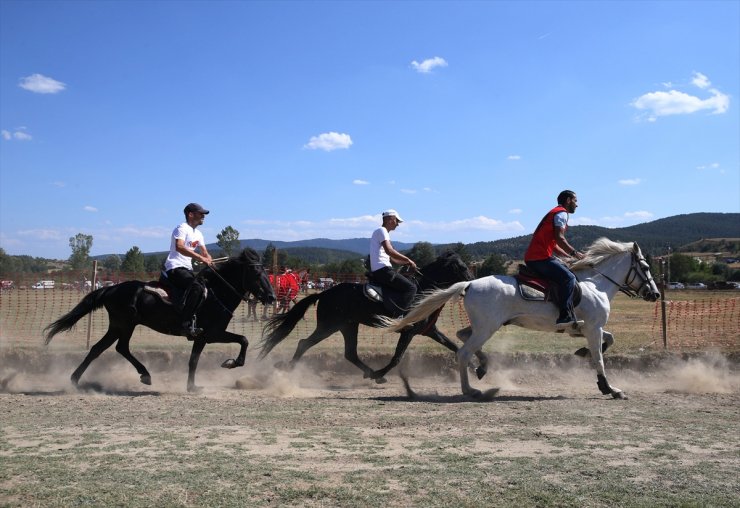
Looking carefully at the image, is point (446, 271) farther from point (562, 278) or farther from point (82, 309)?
point (82, 309)

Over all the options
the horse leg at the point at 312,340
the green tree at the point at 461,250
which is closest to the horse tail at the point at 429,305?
the horse leg at the point at 312,340

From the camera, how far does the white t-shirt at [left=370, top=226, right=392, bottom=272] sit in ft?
36.3

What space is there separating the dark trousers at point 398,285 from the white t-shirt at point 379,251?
103mm

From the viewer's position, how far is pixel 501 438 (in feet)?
23.3

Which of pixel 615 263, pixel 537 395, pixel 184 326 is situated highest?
pixel 615 263

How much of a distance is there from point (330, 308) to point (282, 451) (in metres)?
5.15

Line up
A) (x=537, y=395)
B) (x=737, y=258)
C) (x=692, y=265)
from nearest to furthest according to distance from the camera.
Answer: (x=537, y=395) < (x=692, y=265) < (x=737, y=258)

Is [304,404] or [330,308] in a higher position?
[330,308]

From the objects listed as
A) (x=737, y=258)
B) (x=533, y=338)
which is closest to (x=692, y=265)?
(x=737, y=258)

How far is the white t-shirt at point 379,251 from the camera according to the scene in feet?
36.3

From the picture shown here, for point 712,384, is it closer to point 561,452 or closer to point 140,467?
point 561,452

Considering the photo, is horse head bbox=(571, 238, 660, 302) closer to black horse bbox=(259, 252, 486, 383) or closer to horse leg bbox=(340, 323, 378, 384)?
black horse bbox=(259, 252, 486, 383)

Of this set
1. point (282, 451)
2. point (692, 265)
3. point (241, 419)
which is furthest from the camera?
point (692, 265)

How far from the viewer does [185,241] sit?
1073 centimetres
